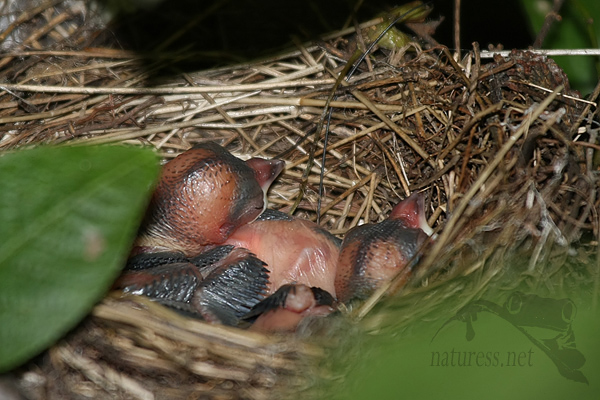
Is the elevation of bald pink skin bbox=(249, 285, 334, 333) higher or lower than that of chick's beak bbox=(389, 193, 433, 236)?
lower

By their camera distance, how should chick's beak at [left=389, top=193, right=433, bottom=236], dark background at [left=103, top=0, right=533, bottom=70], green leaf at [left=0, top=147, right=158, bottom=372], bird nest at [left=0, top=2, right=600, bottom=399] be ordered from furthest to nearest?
dark background at [left=103, top=0, right=533, bottom=70] → chick's beak at [left=389, top=193, right=433, bottom=236] → bird nest at [left=0, top=2, right=600, bottom=399] → green leaf at [left=0, top=147, right=158, bottom=372]

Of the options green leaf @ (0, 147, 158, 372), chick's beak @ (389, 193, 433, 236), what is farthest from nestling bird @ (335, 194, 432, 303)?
green leaf @ (0, 147, 158, 372)

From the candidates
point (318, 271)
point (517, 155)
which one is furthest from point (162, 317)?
point (517, 155)

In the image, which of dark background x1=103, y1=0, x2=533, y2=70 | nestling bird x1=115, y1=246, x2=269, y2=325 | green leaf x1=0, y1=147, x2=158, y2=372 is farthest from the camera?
dark background x1=103, y1=0, x2=533, y2=70

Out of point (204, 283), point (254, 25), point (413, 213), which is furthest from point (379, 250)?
point (254, 25)

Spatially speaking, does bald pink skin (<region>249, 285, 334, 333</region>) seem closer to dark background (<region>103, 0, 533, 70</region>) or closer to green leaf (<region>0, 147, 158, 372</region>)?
green leaf (<region>0, 147, 158, 372</region>)

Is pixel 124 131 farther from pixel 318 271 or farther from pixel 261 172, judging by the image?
pixel 318 271

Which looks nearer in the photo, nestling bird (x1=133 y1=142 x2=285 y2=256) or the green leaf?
the green leaf
